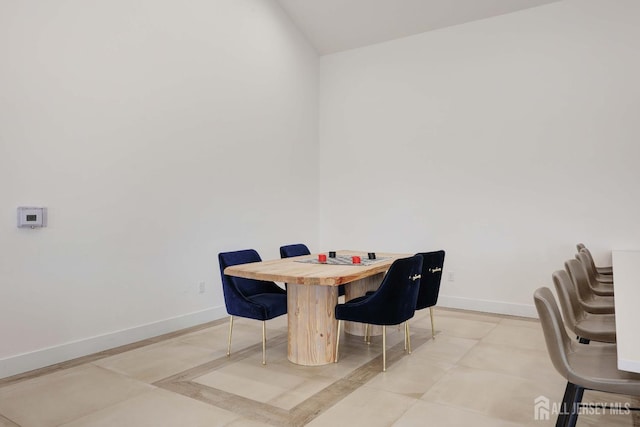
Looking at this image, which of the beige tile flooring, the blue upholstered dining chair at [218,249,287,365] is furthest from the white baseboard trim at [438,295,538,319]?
the blue upholstered dining chair at [218,249,287,365]

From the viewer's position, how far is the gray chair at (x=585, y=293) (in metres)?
2.88

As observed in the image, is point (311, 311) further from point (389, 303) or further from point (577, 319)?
point (577, 319)

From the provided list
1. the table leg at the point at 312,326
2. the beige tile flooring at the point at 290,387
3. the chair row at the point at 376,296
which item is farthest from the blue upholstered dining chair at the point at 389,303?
the beige tile flooring at the point at 290,387

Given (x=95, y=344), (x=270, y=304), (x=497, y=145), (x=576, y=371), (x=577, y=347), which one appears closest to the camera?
(x=576, y=371)

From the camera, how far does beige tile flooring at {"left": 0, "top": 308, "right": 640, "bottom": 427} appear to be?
2479mm

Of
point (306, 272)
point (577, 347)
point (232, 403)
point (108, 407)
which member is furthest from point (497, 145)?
point (108, 407)

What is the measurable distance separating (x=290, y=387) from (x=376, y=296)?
885 mm

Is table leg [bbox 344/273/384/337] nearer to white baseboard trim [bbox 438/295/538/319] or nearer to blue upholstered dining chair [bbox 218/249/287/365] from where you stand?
blue upholstered dining chair [bbox 218/249/287/365]

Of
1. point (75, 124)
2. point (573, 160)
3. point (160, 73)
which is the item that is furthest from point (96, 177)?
point (573, 160)

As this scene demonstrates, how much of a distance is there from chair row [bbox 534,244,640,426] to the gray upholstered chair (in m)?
0.57

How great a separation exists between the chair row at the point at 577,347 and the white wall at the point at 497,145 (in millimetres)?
2099

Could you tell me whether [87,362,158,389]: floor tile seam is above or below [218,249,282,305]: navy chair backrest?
below

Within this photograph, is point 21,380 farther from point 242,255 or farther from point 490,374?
point 490,374

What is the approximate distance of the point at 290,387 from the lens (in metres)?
2.92
